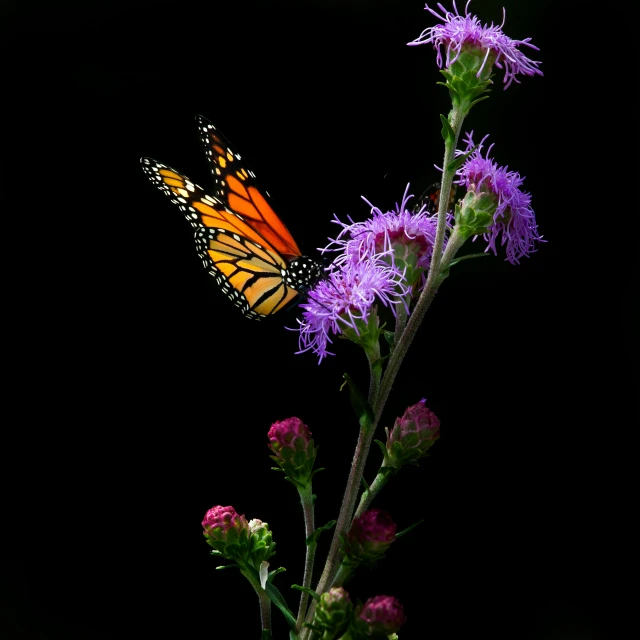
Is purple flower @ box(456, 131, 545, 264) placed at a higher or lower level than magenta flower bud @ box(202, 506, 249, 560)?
higher

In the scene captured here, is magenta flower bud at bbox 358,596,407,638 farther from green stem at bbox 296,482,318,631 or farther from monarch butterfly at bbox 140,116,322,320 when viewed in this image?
monarch butterfly at bbox 140,116,322,320

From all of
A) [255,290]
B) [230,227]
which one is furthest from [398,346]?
[230,227]

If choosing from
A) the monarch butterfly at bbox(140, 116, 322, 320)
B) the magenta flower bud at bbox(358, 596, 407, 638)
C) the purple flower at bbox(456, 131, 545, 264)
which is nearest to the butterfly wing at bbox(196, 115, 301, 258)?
the monarch butterfly at bbox(140, 116, 322, 320)

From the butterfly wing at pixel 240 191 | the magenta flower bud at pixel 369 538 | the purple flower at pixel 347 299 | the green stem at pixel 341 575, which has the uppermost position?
the butterfly wing at pixel 240 191

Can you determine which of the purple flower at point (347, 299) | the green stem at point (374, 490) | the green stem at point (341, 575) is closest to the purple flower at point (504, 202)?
the purple flower at point (347, 299)

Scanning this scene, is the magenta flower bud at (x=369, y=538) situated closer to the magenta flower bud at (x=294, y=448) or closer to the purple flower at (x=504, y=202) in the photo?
the magenta flower bud at (x=294, y=448)
